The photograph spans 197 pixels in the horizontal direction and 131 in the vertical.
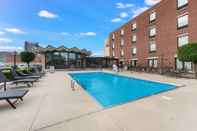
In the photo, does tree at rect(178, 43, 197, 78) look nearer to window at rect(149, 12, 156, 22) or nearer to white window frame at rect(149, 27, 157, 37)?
white window frame at rect(149, 27, 157, 37)

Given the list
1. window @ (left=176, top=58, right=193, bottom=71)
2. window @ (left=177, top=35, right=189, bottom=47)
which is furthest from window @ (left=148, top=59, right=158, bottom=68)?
window @ (left=177, top=35, right=189, bottom=47)

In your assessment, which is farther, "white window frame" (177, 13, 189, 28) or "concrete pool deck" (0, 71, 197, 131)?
"white window frame" (177, 13, 189, 28)

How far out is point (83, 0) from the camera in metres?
19.4

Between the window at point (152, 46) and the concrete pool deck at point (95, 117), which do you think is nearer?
the concrete pool deck at point (95, 117)

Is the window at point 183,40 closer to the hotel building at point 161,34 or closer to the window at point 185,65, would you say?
the hotel building at point 161,34

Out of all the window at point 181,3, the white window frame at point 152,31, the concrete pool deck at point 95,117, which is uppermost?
the window at point 181,3

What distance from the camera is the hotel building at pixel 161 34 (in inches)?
802

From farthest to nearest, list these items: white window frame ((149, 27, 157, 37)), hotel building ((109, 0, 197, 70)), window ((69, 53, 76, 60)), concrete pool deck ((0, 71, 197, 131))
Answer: window ((69, 53, 76, 60)) < white window frame ((149, 27, 157, 37)) < hotel building ((109, 0, 197, 70)) < concrete pool deck ((0, 71, 197, 131))

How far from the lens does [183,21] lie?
21016 millimetres

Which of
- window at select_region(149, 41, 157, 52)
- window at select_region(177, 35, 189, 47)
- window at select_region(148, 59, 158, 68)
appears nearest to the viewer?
window at select_region(177, 35, 189, 47)

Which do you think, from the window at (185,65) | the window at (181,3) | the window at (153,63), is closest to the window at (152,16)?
the window at (181,3)

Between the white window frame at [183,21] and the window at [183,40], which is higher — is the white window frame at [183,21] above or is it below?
above

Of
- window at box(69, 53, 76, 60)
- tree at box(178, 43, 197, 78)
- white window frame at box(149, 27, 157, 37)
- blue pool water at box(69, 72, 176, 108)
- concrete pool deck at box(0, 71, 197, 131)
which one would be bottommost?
blue pool water at box(69, 72, 176, 108)

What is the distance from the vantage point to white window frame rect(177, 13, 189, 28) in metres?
20.5
